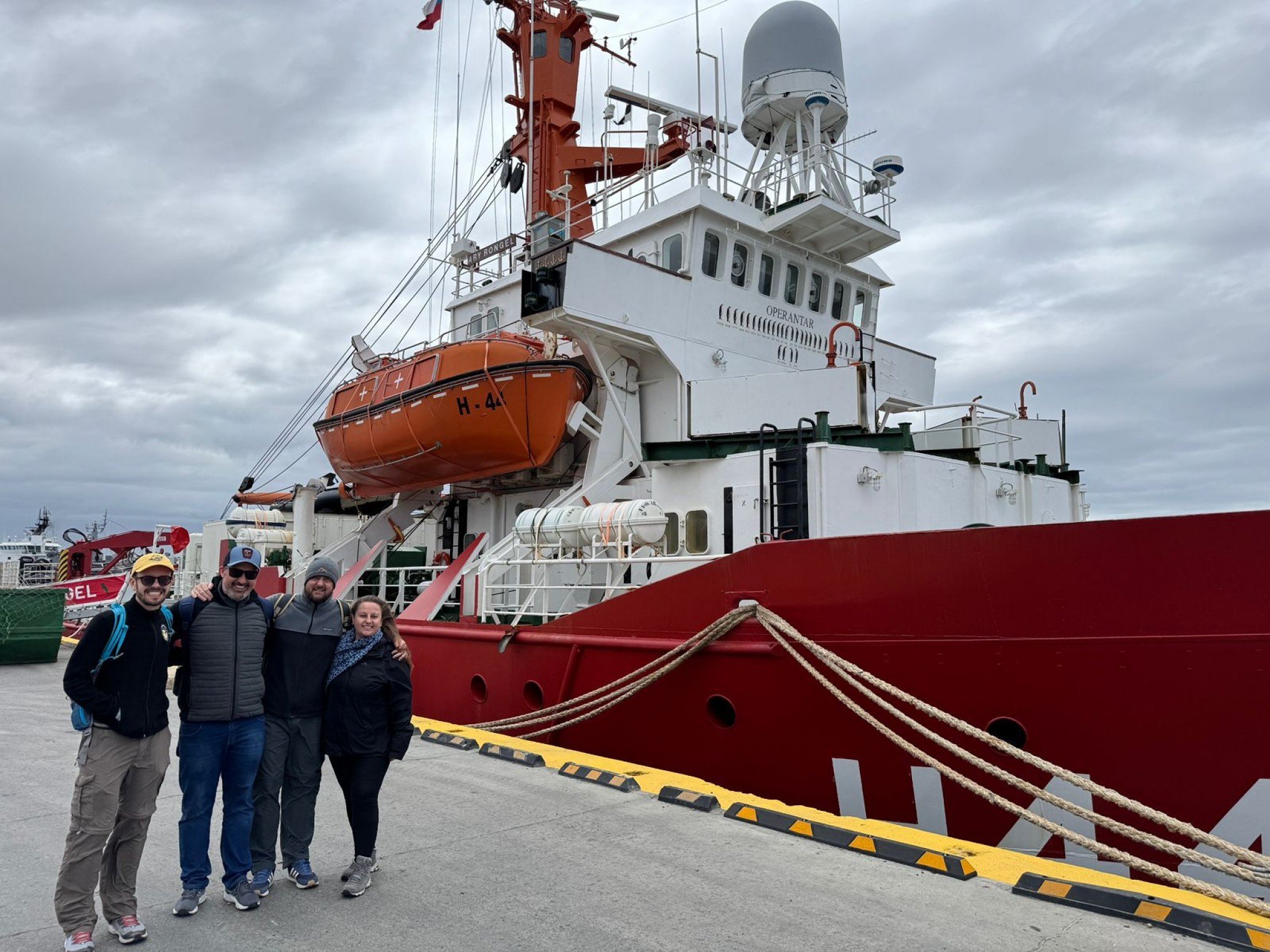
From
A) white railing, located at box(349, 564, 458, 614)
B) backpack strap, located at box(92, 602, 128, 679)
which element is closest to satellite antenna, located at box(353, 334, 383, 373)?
white railing, located at box(349, 564, 458, 614)

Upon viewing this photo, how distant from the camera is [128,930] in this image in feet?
10.6

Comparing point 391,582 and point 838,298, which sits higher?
point 838,298

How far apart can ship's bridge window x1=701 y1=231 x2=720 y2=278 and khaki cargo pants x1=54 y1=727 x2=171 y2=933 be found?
902 centimetres

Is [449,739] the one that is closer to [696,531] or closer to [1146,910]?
[696,531]

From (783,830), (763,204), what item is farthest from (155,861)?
(763,204)

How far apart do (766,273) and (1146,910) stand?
959cm

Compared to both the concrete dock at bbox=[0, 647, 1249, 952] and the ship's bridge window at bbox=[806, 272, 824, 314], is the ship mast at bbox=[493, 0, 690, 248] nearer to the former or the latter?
the ship's bridge window at bbox=[806, 272, 824, 314]

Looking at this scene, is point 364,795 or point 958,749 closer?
point 364,795

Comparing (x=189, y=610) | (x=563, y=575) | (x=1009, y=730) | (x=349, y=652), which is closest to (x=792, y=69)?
(x=563, y=575)

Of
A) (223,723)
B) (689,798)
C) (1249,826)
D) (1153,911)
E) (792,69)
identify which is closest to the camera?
(1153,911)

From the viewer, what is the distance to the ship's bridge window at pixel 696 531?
8477 mm

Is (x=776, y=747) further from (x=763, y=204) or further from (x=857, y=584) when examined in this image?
(x=763, y=204)

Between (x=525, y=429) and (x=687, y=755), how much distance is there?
4752 mm

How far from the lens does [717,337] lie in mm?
11133
